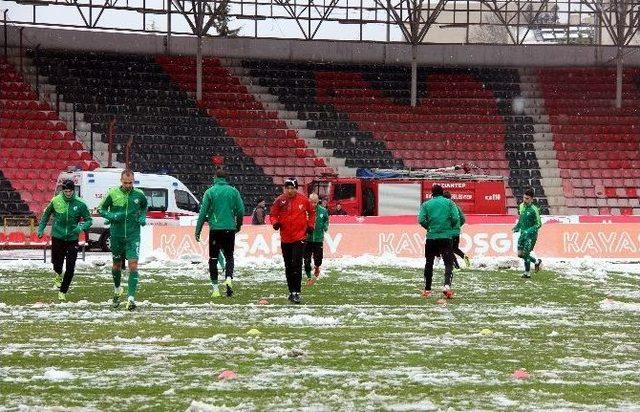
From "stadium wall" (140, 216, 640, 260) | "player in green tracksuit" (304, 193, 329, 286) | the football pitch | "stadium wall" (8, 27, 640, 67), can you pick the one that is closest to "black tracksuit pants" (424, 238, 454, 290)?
the football pitch

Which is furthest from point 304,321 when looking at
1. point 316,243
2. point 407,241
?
point 407,241

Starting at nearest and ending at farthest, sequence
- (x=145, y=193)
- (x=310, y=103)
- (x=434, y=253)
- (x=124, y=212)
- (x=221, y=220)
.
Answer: (x=124, y=212)
(x=221, y=220)
(x=434, y=253)
(x=145, y=193)
(x=310, y=103)

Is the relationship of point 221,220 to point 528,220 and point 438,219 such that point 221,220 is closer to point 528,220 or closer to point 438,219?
point 438,219

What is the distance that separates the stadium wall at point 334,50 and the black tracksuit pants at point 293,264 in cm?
3385

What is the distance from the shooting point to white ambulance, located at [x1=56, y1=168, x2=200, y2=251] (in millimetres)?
37781

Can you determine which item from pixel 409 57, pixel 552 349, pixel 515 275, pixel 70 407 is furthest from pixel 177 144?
pixel 70 407

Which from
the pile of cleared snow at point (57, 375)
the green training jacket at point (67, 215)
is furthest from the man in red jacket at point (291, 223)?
the pile of cleared snow at point (57, 375)

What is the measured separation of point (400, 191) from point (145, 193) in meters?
8.98

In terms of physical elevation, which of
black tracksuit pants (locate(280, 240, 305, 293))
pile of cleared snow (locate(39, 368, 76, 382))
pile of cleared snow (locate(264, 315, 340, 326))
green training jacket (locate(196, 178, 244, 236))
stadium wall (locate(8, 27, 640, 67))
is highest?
stadium wall (locate(8, 27, 640, 67))

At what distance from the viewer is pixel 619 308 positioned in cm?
1862

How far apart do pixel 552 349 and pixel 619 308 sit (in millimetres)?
5742

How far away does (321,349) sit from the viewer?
12.9 m

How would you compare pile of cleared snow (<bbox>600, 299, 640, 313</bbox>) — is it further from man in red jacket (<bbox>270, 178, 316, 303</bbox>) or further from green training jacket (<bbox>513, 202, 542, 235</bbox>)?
green training jacket (<bbox>513, 202, 542, 235</bbox>)

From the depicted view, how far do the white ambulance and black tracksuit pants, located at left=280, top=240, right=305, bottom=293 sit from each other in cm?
1757
